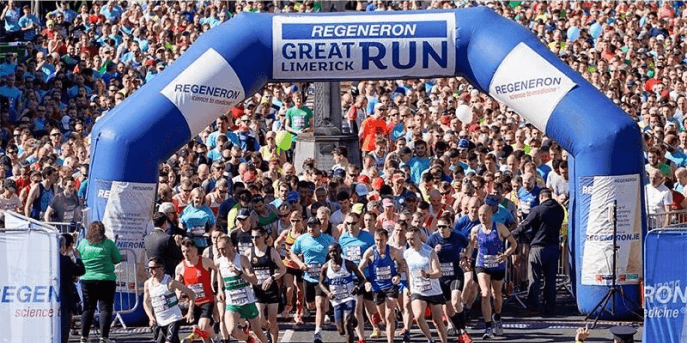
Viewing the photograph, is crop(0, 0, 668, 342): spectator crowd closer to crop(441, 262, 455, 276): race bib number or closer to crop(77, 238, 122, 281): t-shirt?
crop(441, 262, 455, 276): race bib number

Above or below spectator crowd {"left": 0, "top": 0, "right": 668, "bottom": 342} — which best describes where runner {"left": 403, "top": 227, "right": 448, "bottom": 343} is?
below

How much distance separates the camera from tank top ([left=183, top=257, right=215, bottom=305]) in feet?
63.5

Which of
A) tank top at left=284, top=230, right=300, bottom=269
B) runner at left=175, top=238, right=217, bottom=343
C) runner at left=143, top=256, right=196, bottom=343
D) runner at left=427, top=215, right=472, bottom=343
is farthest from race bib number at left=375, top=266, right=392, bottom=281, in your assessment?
runner at left=143, top=256, right=196, bottom=343

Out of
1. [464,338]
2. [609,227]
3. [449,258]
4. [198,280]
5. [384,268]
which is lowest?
[464,338]

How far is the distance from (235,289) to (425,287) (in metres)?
2.17

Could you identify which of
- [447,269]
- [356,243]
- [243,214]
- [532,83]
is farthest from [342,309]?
[532,83]

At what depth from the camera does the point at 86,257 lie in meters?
19.8

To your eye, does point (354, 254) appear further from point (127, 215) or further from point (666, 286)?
point (666, 286)

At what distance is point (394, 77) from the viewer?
21.6 meters

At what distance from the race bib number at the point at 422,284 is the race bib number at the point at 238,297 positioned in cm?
197

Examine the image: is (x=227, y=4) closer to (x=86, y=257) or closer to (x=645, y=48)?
(x=645, y=48)

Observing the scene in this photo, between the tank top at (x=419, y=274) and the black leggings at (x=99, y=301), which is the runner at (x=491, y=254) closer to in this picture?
the tank top at (x=419, y=274)

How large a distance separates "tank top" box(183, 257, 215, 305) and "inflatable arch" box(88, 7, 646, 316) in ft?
6.11

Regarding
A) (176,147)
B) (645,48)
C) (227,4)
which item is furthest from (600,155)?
(227,4)
